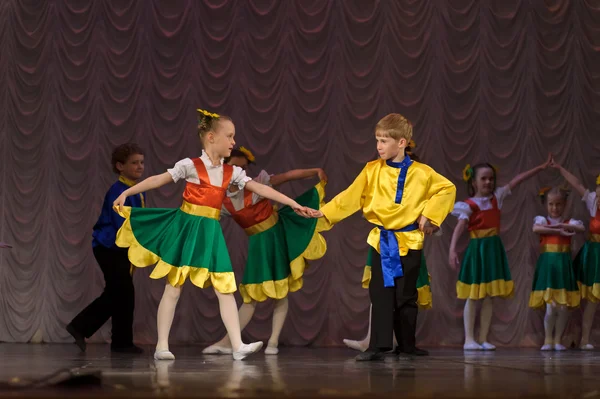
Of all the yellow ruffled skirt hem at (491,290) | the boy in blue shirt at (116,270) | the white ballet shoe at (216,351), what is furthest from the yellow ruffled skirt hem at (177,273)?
the yellow ruffled skirt hem at (491,290)

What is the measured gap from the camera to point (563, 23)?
23.5 ft

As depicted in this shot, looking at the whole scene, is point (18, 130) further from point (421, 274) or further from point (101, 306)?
point (421, 274)

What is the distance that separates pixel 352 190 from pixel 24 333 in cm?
370

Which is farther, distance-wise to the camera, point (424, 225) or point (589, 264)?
point (589, 264)

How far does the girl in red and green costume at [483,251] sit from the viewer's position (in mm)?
6324

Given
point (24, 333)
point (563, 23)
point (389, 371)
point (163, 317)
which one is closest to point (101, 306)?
point (163, 317)

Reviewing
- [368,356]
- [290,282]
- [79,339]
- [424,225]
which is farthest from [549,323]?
[79,339]

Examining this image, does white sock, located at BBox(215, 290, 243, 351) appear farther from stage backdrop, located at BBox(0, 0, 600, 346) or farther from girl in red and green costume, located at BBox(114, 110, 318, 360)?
stage backdrop, located at BBox(0, 0, 600, 346)

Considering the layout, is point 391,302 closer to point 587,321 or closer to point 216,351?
point 216,351

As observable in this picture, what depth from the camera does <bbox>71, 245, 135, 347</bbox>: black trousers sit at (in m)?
5.55

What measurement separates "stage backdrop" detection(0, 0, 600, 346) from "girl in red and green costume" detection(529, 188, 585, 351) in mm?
496

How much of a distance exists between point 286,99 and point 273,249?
2.12 meters

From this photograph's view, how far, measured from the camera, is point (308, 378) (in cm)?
320

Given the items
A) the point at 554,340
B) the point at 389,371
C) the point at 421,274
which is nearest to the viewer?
the point at 389,371
